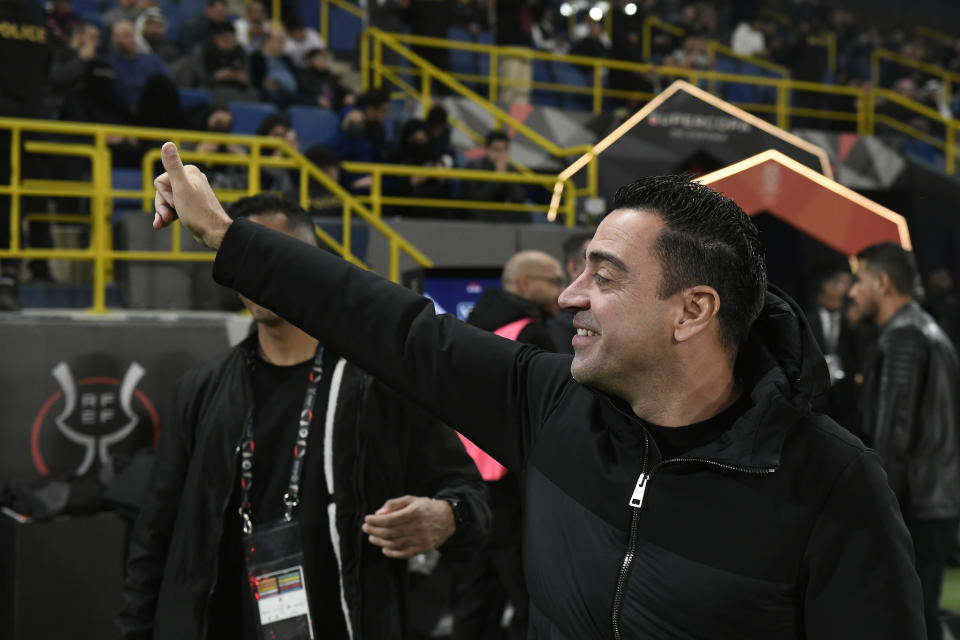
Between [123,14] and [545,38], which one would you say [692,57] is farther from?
[123,14]

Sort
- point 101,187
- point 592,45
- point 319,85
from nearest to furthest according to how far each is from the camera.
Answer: point 101,187 → point 319,85 → point 592,45

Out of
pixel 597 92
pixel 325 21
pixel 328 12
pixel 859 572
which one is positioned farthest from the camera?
pixel 328 12

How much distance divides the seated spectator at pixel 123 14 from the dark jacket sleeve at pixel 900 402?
848cm

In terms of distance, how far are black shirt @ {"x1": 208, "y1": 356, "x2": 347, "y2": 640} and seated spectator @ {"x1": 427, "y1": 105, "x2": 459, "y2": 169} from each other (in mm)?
7623

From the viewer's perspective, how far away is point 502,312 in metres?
4.83

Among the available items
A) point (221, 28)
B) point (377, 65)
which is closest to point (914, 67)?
point (377, 65)

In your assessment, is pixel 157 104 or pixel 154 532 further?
pixel 157 104

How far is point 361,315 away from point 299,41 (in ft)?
36.3

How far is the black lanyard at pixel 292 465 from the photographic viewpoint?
8.90 ft

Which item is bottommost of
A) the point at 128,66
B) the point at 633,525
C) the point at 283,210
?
the point at 633,525

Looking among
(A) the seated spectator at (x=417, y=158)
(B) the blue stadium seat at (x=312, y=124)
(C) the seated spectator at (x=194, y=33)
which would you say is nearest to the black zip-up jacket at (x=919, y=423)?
(A) the seated spectator at (x=417, y=158)

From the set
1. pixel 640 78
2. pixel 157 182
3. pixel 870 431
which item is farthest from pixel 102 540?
pixel 640 78

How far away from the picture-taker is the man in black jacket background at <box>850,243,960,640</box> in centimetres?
471

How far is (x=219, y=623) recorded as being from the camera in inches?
109
